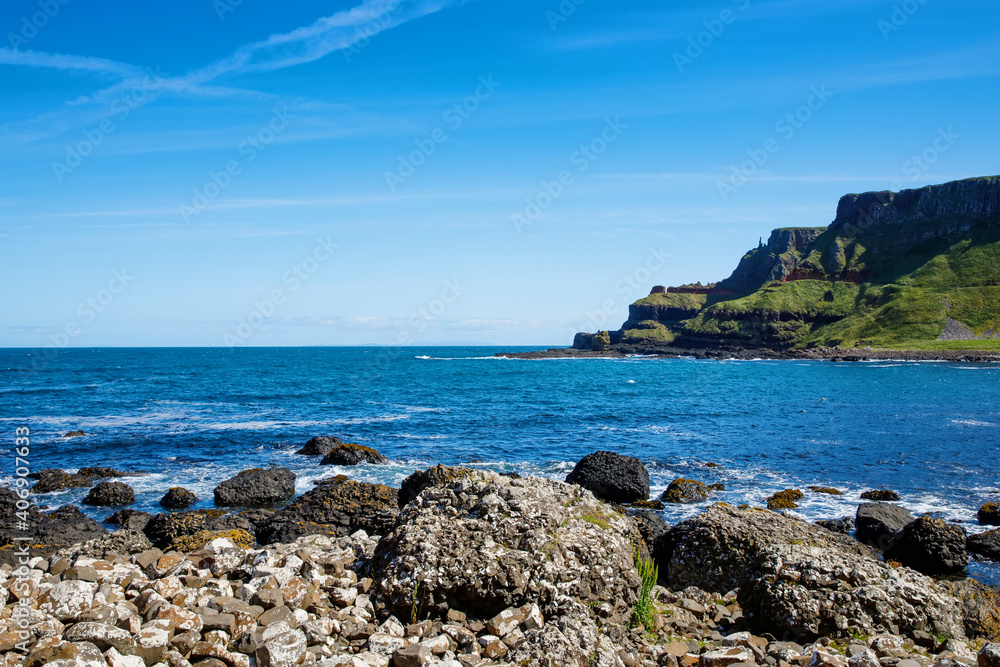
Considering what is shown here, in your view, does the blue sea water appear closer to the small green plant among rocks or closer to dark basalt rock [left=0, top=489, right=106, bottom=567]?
dark basalt rock [left=0, top=489, right=106, bottom=567]

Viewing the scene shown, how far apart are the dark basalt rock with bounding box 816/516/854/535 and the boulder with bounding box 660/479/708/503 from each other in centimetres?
487

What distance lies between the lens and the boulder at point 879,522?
1911 cm

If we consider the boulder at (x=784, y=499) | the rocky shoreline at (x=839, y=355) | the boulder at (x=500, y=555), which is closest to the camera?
the boulder at (x=500, y=555)

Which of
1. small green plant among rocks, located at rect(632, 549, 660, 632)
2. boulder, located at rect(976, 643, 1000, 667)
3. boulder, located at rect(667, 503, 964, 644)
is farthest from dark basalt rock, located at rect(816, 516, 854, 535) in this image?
boulder, located at rect(976, 643, 1000, 667)

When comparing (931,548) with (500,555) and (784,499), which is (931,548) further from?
(500,555)

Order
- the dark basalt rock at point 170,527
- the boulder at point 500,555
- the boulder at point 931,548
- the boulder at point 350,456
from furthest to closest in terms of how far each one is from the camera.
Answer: the boulder at point 350,456 → the dark basalt rock at point 170,527 → the boulder at point 931,548 → the boulder at point 500,555

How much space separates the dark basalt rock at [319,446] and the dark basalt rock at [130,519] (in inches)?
465

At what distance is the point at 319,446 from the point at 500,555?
27.5 metres

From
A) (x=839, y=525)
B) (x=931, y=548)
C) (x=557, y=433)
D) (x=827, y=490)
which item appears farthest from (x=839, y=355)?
(x=931, y=548)

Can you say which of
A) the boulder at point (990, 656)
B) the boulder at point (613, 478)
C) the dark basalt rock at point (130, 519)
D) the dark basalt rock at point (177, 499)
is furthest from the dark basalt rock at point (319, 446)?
the boulder at point (990, 656)

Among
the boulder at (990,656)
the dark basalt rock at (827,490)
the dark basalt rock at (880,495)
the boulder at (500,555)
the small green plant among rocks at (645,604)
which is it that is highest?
the boulder at (500,555)

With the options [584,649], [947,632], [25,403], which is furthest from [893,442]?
[25,403]

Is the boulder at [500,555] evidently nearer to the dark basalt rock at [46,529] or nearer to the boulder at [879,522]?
the dark basalt rock at [46,529]

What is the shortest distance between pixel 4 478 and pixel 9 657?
27559 mm
